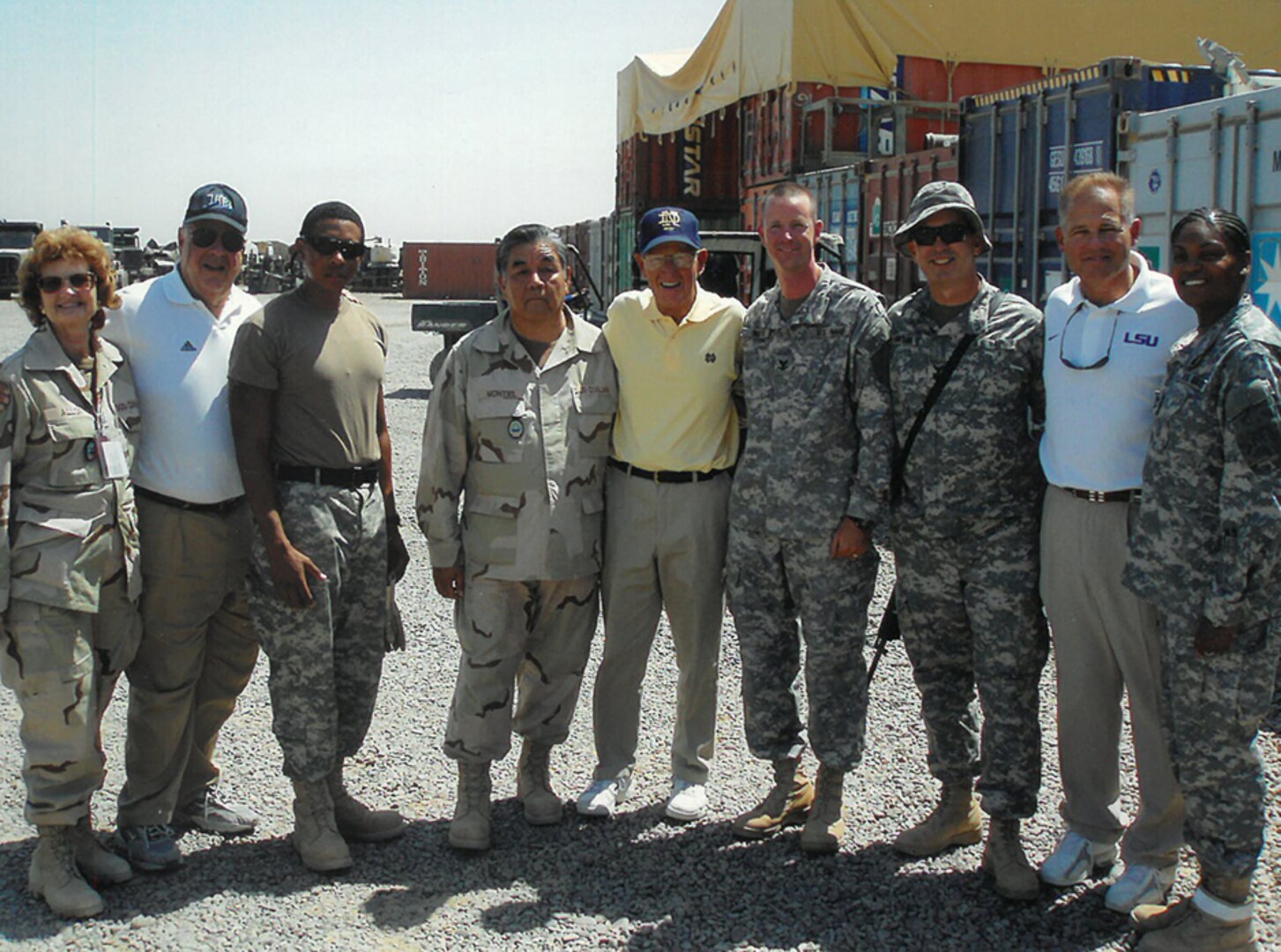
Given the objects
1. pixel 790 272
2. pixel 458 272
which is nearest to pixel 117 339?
pixel 790 272

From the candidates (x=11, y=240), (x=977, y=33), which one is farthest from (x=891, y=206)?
(x=11, y=240)

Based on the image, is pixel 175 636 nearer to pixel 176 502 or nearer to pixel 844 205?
pixel 176 502

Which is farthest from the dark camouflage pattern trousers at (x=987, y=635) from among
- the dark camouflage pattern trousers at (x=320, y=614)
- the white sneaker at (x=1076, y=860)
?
the dark camouflage pattern trousers at (x=320, y=614)

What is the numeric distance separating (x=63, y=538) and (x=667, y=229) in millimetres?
1854

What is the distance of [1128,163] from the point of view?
670 centimetres

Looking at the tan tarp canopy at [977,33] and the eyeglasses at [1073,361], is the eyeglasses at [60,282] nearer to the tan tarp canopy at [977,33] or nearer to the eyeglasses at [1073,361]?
the eyeglasses at [1073,361]

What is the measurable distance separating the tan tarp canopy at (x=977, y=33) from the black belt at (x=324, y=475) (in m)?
10.8

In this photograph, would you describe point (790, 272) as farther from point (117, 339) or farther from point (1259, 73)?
point (1259, 73)

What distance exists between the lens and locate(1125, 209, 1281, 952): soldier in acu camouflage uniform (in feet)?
9.02

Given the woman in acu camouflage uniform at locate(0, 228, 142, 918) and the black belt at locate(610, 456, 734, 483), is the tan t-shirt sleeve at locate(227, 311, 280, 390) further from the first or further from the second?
the black belt at locate(610, 456, 734, 483)

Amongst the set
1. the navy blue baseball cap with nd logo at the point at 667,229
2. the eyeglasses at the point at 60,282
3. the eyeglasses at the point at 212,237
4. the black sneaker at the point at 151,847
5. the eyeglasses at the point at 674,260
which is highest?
the navy blue baseball cap with nd logo at the point at 667,229

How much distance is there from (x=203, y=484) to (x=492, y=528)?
32.1 inches

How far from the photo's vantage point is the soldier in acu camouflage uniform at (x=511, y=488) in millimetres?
3645

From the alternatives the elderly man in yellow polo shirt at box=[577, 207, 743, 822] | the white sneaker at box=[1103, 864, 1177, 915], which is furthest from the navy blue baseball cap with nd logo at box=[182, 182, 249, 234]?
the white sneaker at box=[1103, 864, 1177, 915]
